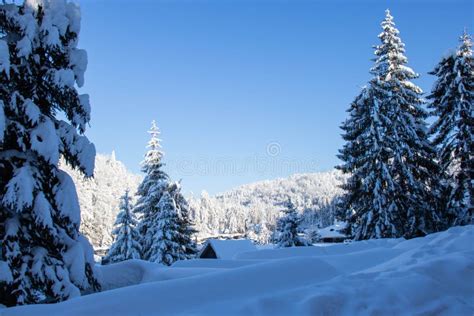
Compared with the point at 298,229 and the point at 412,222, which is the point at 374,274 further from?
the point at 298,229

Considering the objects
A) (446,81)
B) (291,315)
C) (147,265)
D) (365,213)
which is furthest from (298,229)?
(291,315)

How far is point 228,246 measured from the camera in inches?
1293

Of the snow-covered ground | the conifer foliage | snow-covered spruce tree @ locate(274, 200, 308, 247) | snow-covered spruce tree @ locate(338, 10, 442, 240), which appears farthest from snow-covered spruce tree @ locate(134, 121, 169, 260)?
the snow-covered ground

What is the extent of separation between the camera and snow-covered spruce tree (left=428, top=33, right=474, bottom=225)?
63.3 ft

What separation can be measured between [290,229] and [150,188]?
1141 centimetres

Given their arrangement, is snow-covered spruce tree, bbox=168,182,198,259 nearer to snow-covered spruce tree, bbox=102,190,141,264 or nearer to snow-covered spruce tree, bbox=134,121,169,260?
snow-covered spruce tree, bbox=134,121,169,260

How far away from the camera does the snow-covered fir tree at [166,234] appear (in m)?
25.7

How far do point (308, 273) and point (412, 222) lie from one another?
1762 centimetres

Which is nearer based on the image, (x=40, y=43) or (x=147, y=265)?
(x=40, y=43)

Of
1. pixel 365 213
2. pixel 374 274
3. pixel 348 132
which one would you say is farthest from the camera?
pixel 348 132

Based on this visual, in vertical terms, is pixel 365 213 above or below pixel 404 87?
below

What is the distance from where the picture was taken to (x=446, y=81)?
67.6 feet

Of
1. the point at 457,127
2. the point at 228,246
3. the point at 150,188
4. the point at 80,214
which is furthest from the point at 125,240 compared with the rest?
the point at 457,127

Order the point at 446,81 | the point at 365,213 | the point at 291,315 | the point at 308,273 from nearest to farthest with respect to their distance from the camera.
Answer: the point at 291,315
the point at 308,273
the point at 446,81
the point at 365,213
